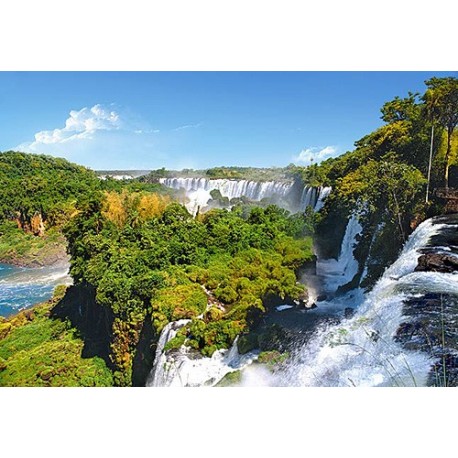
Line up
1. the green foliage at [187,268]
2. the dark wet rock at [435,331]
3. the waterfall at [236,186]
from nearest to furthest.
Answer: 1. the dark wet rock at [435,331]
2. the green foliage at [187,268]
3. the waterfall at [236,186]

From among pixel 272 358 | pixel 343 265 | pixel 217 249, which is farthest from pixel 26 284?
pixel 272 358

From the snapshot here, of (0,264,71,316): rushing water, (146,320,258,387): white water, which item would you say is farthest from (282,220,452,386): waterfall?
(0,264,71,316): rushing water

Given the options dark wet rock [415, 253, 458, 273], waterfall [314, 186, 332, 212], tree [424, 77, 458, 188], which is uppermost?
tree [424, 77, 458, 188]

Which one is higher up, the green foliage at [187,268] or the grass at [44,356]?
the green foliage at [187,268]

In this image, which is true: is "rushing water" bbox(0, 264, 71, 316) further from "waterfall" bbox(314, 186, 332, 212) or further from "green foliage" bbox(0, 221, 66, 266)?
"waterfall" bbox(314, 186, 332, 212)

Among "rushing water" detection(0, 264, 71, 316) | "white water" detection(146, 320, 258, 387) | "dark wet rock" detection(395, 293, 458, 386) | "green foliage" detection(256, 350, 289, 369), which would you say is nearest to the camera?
"dark wet rock" detection(395, 293, 458, 386)

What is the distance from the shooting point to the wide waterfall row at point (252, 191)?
714cm

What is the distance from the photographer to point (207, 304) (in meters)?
4.22

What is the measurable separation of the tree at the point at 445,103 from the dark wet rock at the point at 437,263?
66.2 inches

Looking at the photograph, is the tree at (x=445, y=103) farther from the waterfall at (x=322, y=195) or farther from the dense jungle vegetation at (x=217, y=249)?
the waterfall at (x=322, y=195)

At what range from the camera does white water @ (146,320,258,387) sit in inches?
138

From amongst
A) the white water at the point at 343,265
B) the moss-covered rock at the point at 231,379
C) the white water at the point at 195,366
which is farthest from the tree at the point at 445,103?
the moss-covered rock at the point at 231,379

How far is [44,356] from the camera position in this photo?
508 cm

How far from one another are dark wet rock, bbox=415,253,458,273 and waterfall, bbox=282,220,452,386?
7cm
